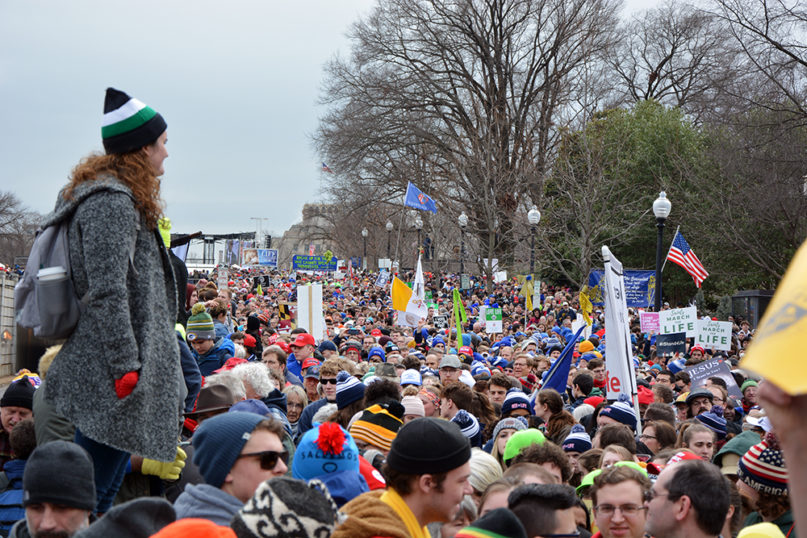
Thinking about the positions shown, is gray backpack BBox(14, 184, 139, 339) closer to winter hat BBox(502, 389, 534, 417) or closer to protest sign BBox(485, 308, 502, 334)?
winter hat BBox(502, 389, 534, 417)

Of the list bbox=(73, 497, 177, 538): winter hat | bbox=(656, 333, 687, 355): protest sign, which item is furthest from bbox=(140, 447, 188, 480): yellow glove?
bbox=(656, 333, 687, 355): protest sign

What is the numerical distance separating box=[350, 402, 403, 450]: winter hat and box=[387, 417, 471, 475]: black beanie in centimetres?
197

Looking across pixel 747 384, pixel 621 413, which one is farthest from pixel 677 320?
pixel 621 413

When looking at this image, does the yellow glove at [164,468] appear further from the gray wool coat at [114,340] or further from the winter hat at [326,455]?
the gray wool coat at [114,340]

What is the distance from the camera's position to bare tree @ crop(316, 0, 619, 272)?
4444cm

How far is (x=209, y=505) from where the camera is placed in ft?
9.95

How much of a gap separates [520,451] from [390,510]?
8.20 ft

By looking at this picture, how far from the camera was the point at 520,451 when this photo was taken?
561 centimetres

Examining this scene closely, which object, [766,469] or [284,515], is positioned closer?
[284,515]

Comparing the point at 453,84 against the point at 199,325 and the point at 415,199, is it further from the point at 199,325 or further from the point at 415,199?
the point at 199,325

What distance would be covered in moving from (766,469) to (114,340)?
342 centimetres

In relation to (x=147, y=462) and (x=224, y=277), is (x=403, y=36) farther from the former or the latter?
(x=147, y=462)

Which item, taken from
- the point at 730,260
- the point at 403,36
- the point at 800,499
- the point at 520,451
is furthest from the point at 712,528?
the point at 403,36

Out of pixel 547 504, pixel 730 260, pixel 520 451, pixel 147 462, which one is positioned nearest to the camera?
pixel 547 504
